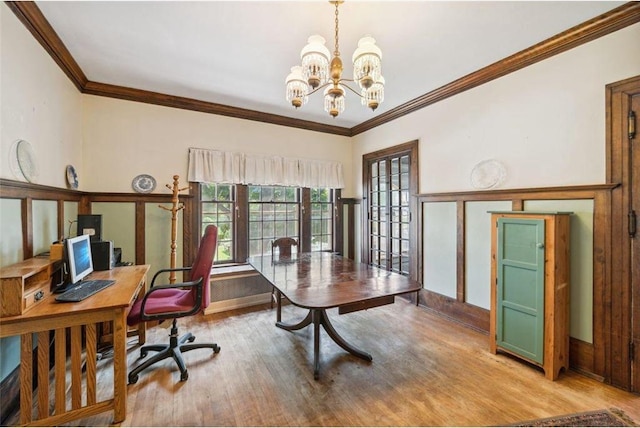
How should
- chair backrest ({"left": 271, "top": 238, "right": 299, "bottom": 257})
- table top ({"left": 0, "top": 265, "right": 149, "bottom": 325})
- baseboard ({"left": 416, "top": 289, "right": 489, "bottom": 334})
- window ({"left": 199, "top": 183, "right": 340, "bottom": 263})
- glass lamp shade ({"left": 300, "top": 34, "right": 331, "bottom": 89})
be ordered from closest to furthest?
1. table top ({"left": 0, "top": 265, "right": 149, "bottom": 325})
2. glass lamp shade ({"left": 300, "top": 34, "right": 331, "bottom": 89})
3. baseboard ({"left": 416, "top": 289, "right": 489, "bottom": 334})
4. chair backrest ({"left": 271, "top": 238, "right": 299, "bottom": 257})
5. window ({"left": 199, "top": 183, "right": 340, "bottom": 263})

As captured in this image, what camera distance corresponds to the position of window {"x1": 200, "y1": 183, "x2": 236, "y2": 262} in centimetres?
377

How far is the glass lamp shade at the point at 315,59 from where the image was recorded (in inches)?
66.4

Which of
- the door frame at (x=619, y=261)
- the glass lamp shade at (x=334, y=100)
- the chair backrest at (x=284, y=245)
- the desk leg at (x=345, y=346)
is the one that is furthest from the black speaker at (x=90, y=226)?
the door frame at (x=619, y=261)

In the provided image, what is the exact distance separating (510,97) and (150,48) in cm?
341

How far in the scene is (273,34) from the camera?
7.30ft

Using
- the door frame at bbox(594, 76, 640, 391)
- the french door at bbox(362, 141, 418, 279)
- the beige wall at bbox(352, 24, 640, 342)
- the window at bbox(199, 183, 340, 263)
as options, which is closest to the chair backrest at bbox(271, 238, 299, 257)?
the window at bbox(199, 183, 340, 263)

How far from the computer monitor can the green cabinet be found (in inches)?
135

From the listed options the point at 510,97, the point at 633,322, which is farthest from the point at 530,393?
the point at 510,97

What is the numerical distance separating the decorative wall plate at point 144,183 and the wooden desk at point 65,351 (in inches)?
70.7

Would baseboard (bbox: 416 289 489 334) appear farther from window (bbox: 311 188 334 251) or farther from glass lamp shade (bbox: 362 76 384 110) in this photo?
glass lamp shade (bbox: 362 76 384 110)

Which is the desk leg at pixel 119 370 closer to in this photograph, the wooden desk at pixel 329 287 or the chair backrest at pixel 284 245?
the wooden desk at pixel 329 287

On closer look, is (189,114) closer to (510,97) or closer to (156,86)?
(156,86)

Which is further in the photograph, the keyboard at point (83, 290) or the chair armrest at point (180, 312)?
the chair armrest at point (180, 312)

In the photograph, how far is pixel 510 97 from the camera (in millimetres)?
2652
